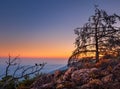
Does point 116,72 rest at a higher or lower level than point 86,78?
higher

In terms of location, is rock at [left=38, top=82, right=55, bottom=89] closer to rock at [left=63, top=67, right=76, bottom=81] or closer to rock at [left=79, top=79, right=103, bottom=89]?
rock at [left=63, top=67, right=76, bottom=81]

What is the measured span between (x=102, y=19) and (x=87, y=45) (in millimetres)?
2432

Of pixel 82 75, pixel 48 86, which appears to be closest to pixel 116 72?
pixel 82 75

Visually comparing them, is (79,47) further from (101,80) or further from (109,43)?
(101,80)

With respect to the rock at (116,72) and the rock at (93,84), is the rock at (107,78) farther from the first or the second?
the rock at (93,84)

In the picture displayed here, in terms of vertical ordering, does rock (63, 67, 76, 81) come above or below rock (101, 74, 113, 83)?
above

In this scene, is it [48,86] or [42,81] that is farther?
[42,81]

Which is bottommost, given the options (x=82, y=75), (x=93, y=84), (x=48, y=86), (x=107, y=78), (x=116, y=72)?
(x=48, y=86)

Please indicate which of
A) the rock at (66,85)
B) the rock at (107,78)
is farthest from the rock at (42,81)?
the rock at (107,78)

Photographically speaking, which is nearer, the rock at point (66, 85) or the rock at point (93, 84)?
the rock at point (93, 84)

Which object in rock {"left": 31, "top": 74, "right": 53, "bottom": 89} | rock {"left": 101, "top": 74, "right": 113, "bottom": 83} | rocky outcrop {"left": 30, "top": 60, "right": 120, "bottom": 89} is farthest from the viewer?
rock {"left": 31, "top": 74, "right": 53, "bottom": 89}

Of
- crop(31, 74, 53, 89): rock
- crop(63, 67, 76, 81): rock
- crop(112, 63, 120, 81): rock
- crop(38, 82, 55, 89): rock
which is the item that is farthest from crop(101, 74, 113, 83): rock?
crop(31, 74, 53, 89): rock

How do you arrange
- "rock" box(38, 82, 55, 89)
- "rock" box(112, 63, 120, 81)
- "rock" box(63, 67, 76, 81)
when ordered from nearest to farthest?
"rock" box(112, 63, 120, 81)
"rock" box(38, 82, 55, 89)
"rock" box(63, 67, 76, 81)

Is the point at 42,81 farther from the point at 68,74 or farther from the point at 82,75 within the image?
the point at 82,75
